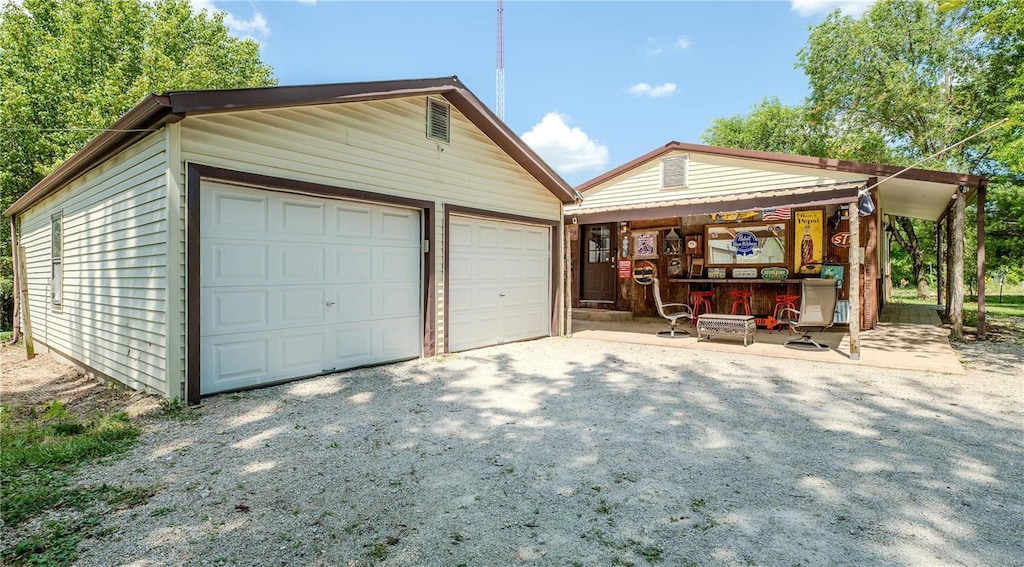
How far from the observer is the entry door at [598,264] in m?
13.0

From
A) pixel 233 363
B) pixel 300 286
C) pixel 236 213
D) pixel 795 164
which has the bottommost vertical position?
pixel 233 363

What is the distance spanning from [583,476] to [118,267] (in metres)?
5.75

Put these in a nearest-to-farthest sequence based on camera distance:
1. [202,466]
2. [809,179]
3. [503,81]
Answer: [202,466]
[809,179]
[503,81]

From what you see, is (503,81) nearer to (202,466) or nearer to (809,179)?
(809,179)

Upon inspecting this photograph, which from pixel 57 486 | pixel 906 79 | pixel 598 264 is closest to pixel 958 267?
pixel 598 264

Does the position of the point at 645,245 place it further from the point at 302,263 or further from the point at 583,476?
the point at 583,476

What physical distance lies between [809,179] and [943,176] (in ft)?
6.64

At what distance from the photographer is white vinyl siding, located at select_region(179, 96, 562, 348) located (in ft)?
16.4

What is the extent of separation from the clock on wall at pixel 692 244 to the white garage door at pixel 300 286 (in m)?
7.05

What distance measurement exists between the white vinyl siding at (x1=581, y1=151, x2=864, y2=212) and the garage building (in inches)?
130

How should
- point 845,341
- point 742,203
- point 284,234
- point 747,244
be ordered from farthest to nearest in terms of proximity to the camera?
point 747,244 < point 845,341 < point 742,203 < point 284,234

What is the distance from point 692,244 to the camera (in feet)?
37.2

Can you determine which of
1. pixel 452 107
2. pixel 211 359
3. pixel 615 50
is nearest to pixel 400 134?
pixel 452 107

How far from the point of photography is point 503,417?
173 inches
